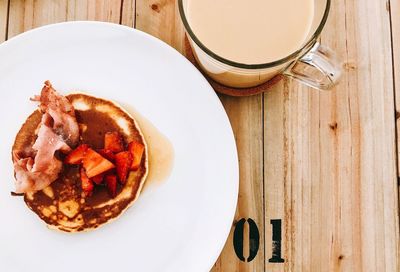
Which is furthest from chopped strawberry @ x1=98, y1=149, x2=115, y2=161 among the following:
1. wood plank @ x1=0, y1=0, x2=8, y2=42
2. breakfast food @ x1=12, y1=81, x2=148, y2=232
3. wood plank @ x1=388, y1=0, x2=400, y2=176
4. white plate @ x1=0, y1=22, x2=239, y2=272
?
wood plank @ x1=388, y1=0, x2=400, y2=176

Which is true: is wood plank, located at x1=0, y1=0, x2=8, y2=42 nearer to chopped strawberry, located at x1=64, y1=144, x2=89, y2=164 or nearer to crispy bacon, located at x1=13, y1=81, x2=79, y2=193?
crispy bacon, located at x1=13, y1=81, x2=79, y2=193

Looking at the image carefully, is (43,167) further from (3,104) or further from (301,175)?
(301,175)

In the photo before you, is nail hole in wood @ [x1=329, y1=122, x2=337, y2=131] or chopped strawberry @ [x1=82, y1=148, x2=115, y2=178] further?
nail hole in wood @ [x1=329, y1=122, x2=337, y2=131]

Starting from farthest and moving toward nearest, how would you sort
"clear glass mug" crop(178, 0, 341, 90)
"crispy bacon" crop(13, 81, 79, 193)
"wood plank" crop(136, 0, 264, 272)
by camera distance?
"wood plank" crop(136, 0, 264, 272), "crispy bacon" crop(13, 81, 79, 193), "clear glass mug" crop(178, 0, 341, 90)

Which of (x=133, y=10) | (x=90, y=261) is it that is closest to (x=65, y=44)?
(x=133, y=10)

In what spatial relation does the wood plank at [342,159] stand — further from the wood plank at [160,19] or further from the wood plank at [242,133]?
the wood plank at [160,19]

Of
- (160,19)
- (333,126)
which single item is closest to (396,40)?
(333,126)

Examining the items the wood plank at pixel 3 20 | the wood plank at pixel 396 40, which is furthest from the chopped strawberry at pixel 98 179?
the wood plank at pixel 396 40
